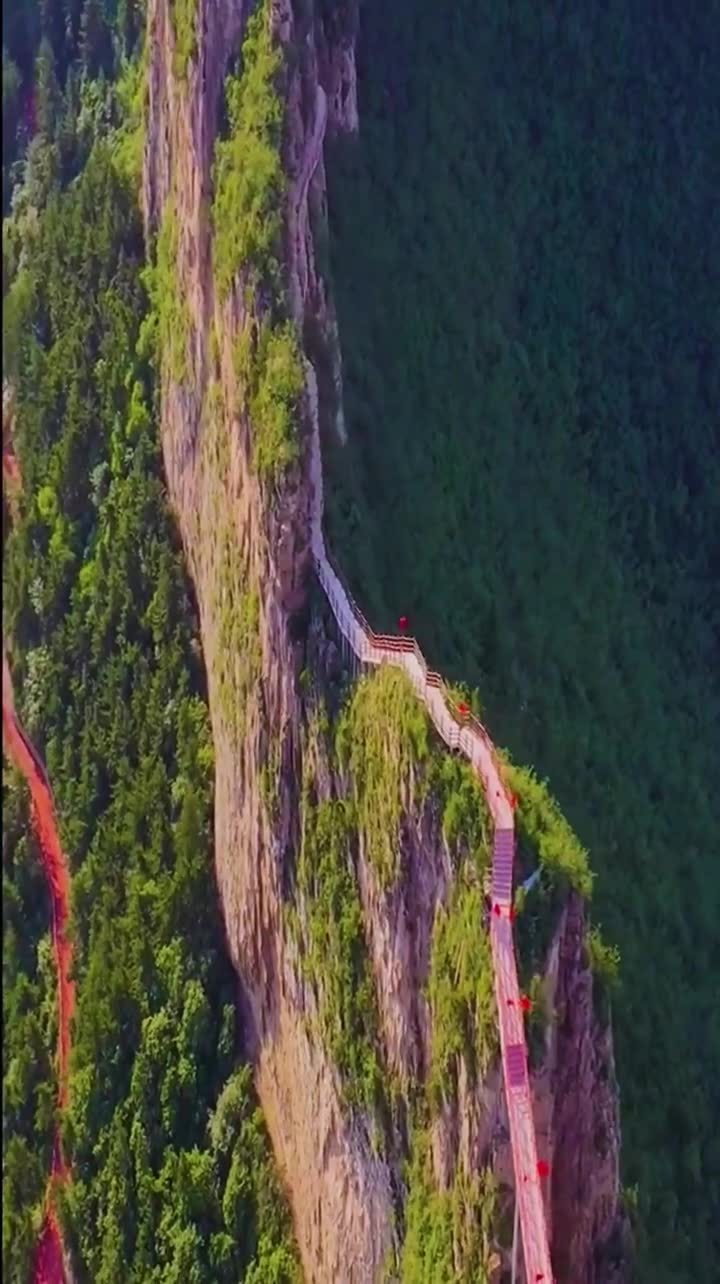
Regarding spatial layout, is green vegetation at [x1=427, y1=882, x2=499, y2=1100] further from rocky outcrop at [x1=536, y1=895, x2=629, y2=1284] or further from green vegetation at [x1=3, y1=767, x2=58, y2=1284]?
green vegetation at [x1=3, y1=767, x2=58, y2=1284]

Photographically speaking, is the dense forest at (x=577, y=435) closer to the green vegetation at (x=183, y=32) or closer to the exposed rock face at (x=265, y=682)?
the exposed rock face at (x=265, y=682)

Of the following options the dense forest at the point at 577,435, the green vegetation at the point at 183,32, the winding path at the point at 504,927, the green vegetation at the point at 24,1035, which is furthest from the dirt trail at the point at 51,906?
the green vegetation at the point at 183,32

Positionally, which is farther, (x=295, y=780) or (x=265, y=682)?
(x=265, y=682)

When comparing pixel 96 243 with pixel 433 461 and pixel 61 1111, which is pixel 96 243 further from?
pixel 61 1111

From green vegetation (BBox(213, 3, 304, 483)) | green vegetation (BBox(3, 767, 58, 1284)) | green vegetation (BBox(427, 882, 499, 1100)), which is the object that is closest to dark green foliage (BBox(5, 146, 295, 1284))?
green vegetation (BBox(3, 767, 58, 1284))

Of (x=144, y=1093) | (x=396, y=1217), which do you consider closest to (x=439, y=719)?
(x=396, y=1217)

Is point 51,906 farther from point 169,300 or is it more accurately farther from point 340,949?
point 169,300

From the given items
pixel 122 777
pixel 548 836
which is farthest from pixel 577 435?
pixel 548 836
